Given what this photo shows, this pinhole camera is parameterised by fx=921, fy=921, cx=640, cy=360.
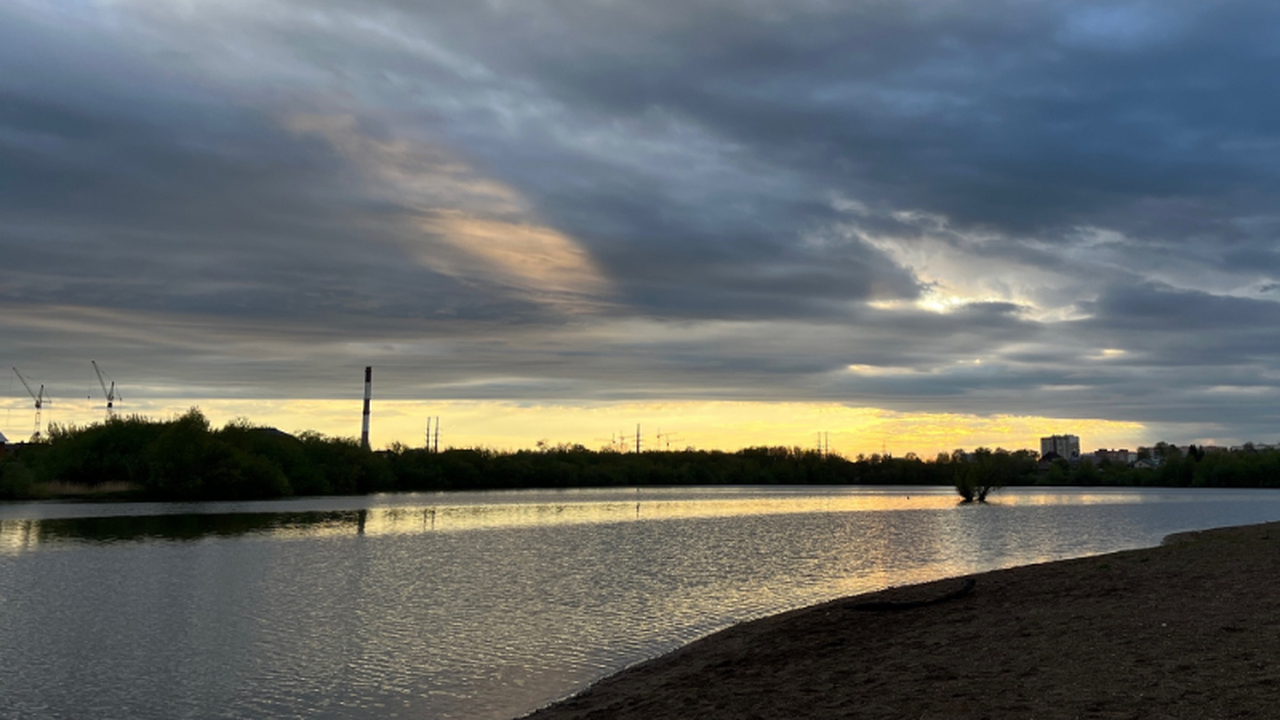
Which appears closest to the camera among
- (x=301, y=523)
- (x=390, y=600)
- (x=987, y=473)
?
(x=390, y=600)

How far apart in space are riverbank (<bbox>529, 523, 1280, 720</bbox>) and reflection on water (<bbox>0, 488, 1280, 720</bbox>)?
2604mm

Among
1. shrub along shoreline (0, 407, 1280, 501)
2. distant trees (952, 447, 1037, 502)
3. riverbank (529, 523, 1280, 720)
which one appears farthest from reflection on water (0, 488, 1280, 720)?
distant trees (952, 447, 1037, 502)

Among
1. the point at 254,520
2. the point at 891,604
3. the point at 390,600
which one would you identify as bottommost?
the point at 254,520

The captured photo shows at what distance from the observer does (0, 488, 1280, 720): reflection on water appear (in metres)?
15.2

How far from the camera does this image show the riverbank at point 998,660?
10.0 metres

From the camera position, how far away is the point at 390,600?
24.8m

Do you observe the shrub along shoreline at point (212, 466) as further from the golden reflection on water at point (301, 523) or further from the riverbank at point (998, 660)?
the riverbank at point (998, 660)

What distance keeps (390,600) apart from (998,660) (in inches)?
673

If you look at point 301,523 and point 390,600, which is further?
point 301,523

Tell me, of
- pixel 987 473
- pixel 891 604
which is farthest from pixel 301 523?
pixel 987 473

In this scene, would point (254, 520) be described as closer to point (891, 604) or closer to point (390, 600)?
point (390, 600)

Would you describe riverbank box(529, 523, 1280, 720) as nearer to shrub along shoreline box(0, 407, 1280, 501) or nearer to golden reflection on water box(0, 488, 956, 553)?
golden reflection on water box(0, 488, 956, 553)

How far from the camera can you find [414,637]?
1948cm

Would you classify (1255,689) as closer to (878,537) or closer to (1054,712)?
(1054,712)
